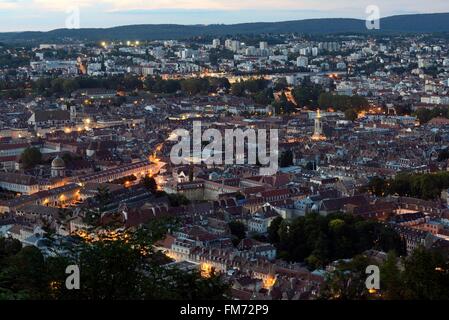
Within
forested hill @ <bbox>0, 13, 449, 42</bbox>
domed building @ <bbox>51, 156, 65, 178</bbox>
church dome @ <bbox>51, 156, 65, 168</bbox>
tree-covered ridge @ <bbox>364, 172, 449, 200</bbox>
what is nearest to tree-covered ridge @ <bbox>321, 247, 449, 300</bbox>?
tree-covered ridge @ <bbox>364, 172, 449, 200</bbox>

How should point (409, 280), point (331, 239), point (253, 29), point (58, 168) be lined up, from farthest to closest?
point (253, 29), point (58, 168), point (331, 239), point (409, 280)

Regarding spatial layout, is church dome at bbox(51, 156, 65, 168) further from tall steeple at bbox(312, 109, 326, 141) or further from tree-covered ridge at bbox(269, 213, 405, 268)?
tall steeple at bbox(312, 109, 326, 141)

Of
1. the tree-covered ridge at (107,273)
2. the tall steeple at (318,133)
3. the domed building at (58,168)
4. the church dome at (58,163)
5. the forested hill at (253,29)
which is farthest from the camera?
the forested hill at (253,29)

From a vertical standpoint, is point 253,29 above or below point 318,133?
above

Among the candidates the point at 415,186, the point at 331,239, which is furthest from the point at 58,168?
→ the point at 331,239

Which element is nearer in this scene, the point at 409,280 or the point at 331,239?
the point at 409,280

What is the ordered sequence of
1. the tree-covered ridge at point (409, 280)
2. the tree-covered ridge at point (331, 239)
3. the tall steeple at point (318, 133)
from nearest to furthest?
the tree-covered ridge at point (409, 280) → the tree-covered ridge at point (331, 239) → the tall steeple at point (318, 133)

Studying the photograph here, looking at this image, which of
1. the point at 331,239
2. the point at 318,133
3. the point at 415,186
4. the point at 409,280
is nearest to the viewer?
the point at 409,280

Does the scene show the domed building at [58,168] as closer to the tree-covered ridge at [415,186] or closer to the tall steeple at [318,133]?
the tree-covered ridge at [415,186]

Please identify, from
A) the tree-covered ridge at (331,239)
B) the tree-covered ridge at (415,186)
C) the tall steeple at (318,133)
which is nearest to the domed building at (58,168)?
the tree-covered ridge at (415,186)

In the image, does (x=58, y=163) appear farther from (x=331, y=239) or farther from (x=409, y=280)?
(x=409, y=280)

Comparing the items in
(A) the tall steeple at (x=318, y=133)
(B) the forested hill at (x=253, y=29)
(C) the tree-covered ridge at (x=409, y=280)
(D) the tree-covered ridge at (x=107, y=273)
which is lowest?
(A) the tall steeple at (x=318, y=133)

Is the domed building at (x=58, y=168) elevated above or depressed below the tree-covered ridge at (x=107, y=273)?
below

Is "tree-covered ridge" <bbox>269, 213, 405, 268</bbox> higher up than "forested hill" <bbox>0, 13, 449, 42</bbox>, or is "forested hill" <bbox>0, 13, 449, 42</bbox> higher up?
"forested hill" <bbox>0, 13, 449, 42</bbox>
